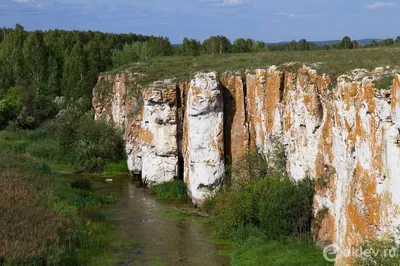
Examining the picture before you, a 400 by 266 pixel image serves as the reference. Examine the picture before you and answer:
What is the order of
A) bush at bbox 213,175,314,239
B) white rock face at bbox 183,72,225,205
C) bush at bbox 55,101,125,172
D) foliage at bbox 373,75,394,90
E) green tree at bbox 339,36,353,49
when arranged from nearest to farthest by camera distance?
foliage at bbox 373,75,394,90 < bush at bbox 213,175,314,239 < white rock face at bbox 183,72,225,205 < bush at bbox 55,101,125,172 < green tree at bbox 339,36,353,49

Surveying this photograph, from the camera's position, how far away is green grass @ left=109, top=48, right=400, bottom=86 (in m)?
26.5

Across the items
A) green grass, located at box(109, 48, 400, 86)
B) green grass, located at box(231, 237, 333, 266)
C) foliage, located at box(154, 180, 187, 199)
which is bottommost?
foliage, located at box(154, 180, 187, 199)

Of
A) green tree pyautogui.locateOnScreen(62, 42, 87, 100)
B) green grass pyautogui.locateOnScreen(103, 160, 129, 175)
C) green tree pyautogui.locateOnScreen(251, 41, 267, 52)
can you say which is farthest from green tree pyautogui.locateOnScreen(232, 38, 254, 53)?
green grass pyautogui.locateOnScreen(103, 160, 129, 175)

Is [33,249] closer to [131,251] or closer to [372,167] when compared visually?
[131,251]

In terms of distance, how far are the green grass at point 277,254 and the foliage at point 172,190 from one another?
35.5ft

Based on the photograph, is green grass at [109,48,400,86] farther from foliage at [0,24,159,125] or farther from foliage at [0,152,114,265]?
foliage at [0,24,159,125]

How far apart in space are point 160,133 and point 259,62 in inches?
291

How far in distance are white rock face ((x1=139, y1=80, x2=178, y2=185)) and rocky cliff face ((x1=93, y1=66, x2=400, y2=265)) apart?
60 mm

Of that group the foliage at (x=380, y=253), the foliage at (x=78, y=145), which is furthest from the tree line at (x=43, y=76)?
the foliage at (x=380, y=253)

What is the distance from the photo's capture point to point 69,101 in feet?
199

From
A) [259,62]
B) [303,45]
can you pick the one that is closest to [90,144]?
[259,62]

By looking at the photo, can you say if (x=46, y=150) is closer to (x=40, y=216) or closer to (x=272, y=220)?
(x=40, y=216)

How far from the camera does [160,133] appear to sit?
35281 millimetres

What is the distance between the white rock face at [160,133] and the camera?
3466 cm
